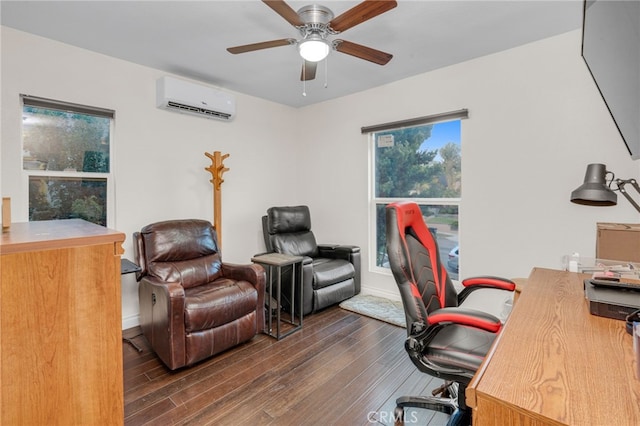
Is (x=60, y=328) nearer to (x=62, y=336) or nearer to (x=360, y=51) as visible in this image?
(x=62, y=336)

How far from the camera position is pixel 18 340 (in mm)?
891

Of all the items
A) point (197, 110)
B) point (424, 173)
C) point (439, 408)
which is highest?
point (197, 110)

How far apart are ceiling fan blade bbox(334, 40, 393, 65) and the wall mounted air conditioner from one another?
167cm

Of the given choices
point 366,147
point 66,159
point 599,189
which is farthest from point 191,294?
point 599,189

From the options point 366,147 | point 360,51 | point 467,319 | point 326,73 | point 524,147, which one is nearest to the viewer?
point 467,319

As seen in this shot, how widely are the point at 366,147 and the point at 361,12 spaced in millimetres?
2054

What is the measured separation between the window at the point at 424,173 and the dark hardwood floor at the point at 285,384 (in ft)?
3.88

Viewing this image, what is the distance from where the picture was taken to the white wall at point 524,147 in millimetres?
2357

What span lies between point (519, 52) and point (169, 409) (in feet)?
12.2

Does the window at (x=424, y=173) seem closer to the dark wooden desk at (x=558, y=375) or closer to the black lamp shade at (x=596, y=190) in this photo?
the black lamp shade at (x=596, y=190)

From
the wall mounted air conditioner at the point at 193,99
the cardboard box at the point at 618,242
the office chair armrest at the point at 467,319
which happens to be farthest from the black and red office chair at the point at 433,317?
the wall mounted air conditioner at the point at 193,99

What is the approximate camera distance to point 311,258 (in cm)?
348

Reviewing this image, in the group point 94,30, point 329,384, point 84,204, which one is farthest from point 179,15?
point 329,384

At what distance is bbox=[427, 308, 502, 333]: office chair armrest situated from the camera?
1.22 metres
